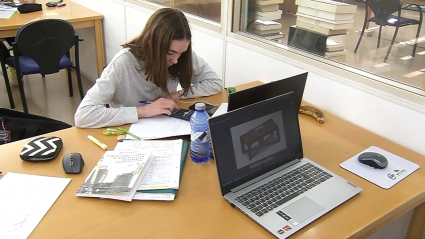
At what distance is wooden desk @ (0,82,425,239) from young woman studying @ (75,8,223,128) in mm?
166

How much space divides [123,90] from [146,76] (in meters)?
0.12

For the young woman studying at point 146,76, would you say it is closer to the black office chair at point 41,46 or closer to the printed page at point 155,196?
the printed page at point 155,196

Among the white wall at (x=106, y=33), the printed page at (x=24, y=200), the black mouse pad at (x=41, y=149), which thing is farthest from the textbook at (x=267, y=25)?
the white wall at (x=106, y=33)

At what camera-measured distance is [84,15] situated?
10.9 ft

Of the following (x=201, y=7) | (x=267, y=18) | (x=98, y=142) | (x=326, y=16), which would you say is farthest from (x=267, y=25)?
(x=98, y=142)

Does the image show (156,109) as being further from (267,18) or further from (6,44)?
(6,44)

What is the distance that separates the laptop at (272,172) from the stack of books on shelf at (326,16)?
713mm

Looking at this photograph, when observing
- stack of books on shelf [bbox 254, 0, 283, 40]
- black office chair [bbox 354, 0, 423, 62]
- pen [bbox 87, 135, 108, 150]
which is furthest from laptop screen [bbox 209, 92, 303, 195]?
black office chair [bbox 354, 0, 423, 62]

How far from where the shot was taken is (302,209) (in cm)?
106

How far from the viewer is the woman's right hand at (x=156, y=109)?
153cm

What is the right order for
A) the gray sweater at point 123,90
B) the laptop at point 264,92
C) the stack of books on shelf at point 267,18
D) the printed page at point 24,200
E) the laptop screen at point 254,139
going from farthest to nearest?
the stack of books on shelf at point 267,18, the gray sweater at point 123,90, the laptop at point 264,92, the laptop screen at point 254,139, the printed page at point 24,200

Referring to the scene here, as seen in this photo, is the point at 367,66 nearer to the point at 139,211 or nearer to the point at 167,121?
the point at 167,121

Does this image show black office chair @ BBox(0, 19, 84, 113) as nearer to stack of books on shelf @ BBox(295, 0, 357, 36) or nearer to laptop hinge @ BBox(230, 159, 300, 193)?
stack of books on shelf @ BBox(295, 0, 357, 36)

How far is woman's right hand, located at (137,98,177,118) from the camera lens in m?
1.53
